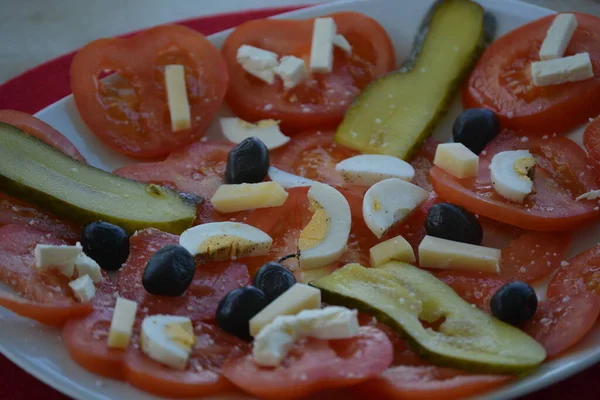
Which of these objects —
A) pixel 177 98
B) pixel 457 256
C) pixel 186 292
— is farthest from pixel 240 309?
pixel 177 98

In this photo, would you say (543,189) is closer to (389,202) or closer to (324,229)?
(389,202)

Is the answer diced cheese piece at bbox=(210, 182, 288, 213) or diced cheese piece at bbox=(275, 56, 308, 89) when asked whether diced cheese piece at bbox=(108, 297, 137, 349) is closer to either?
diced cheese piece at bbox=(210, 182, 288, 213)

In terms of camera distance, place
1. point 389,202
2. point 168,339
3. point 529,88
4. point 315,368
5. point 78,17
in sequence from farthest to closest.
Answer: point 78,17
point 529,88
point 389,202
point 168,339
point 315,368

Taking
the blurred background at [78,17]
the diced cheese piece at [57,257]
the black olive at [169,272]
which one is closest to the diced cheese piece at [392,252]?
the black olive at [169,272]

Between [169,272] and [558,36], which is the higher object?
[558,36]

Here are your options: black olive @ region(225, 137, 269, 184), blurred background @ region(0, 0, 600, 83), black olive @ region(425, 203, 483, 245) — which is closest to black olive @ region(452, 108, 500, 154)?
black olive @ region(425, 203, 483, 245)

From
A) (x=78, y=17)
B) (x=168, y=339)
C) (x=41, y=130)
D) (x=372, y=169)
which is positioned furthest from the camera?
(x=78, y=17)

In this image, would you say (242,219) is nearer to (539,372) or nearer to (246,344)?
(246,344)
